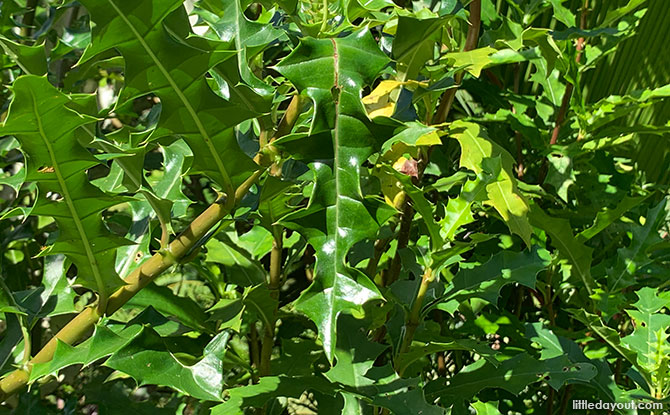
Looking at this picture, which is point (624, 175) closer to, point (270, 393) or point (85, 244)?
point (270, 393)

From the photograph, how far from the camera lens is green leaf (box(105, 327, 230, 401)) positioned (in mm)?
627

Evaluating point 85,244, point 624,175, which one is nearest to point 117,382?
point 85,244

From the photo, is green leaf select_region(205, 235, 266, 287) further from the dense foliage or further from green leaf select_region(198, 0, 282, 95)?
green leaf select_region(198, 0, 282, 95)

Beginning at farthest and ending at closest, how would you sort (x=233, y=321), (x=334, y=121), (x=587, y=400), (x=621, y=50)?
(x=621, y=50), (x=587, y=400), (x=233, y=321), (x=334, y=121)

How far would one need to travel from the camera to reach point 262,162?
685 mm

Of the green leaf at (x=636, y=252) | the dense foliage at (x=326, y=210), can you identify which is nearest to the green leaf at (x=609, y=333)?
the dense foliage at (x=326, y=210)

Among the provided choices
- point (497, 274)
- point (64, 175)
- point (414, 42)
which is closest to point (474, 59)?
point (414, 42)

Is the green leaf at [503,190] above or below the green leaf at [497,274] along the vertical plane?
above

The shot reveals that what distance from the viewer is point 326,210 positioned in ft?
1.80

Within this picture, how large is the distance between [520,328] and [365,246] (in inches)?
14.8

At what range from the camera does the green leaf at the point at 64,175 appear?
555mm

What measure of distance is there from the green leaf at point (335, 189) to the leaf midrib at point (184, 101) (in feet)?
0.36

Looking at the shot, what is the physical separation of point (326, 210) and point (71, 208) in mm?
274

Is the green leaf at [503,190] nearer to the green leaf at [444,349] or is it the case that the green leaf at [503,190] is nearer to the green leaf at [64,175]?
the green leaf at [444,349]
